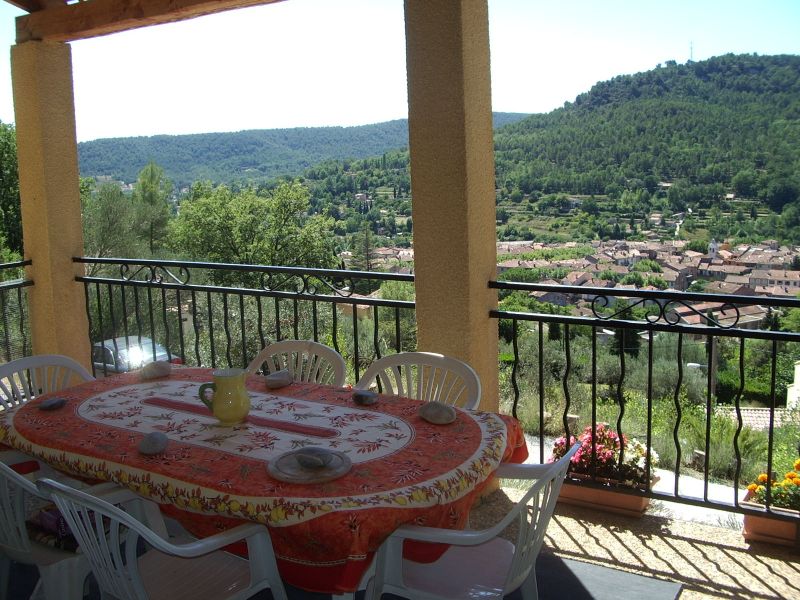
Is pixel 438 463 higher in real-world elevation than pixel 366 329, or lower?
higher

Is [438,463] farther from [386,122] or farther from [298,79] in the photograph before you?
[298,79]

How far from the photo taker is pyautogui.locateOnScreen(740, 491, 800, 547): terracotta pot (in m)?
2.71

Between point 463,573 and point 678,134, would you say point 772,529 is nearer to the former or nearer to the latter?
point 463,573

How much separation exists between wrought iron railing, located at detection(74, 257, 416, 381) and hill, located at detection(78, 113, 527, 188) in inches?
105

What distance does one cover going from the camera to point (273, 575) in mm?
1661

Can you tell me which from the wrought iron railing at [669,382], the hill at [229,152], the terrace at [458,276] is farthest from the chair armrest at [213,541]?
the hill at [229,152]

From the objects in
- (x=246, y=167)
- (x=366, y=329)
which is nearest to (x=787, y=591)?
(x=366, y=329)

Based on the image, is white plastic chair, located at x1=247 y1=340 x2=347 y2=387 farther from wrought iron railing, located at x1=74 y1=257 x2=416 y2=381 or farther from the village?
the village

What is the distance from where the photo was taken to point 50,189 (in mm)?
4551

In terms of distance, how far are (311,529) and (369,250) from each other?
1069 centimetres

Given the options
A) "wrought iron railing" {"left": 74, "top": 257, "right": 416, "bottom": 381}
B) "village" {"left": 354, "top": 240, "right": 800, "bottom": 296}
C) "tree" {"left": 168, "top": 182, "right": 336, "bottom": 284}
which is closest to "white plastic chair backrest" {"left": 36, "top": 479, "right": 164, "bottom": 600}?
"wrought iron railing" {"left": 74, "top": 257, "right": 416, "bottom": 381}

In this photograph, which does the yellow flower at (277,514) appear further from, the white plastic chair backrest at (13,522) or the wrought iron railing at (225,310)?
the wrought iron railing at (225,310)

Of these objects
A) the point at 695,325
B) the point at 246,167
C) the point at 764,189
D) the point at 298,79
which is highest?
the point at 298,79

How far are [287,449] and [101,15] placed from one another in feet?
11.1
